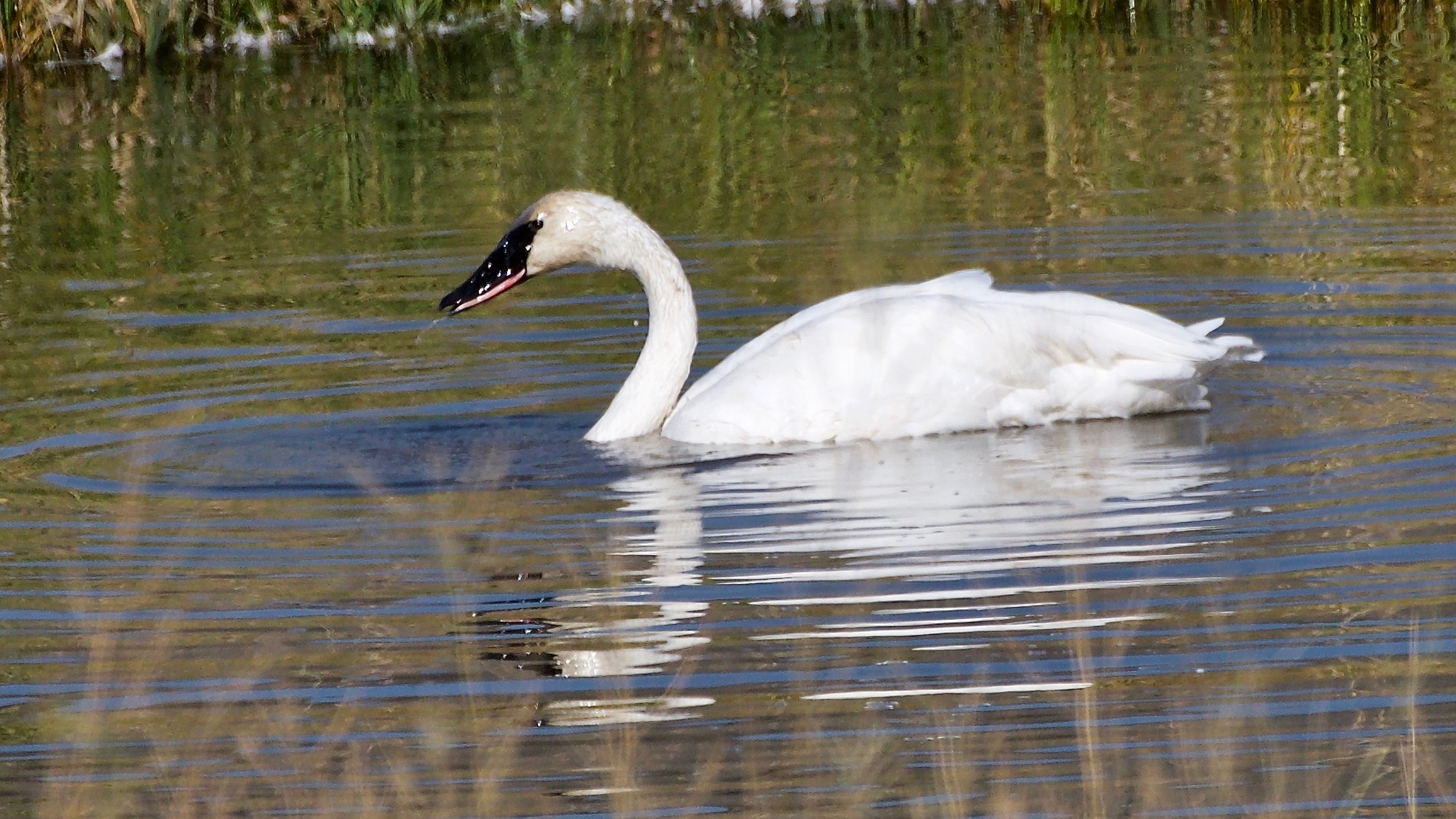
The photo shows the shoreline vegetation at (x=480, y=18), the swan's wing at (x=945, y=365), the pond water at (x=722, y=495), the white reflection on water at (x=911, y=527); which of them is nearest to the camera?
the pond water at (x=722, y=495)

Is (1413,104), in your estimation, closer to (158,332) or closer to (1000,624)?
(158,332)

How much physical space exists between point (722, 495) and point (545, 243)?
5.44ft

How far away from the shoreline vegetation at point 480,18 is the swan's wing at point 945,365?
956 cm

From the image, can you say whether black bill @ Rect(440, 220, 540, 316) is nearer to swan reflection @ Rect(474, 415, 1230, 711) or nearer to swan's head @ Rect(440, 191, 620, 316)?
swan's head @ Rect(440, 191, 620, 316)

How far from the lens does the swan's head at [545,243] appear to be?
340 inches

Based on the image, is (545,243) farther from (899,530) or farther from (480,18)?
(480,18)

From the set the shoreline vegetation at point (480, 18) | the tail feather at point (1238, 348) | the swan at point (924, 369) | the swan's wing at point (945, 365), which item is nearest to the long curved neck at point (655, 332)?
the swan at point (924, 369)

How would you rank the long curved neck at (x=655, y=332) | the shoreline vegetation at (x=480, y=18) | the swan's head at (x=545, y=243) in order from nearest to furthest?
the long curved neck at (x=655, y=332) → the swan's head at (x=545, y=243) → the shoreline vegetation at (x=480, y=18)

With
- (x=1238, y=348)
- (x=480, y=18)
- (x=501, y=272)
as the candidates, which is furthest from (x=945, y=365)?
(x=480, y=18)

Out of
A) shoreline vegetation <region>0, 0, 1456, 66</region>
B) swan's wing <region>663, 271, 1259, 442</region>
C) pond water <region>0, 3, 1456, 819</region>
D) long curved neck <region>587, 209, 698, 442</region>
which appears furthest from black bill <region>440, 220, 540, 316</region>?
shoreline vegetation <region>0, 0, 1456, 66</region>

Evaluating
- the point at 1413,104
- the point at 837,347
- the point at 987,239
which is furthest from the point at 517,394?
the point at 1413,104

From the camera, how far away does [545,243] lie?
28.3 feet

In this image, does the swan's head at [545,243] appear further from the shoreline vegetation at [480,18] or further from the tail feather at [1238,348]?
the shoreline vegetation at [480,18]

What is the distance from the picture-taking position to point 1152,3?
19844 millimetres
